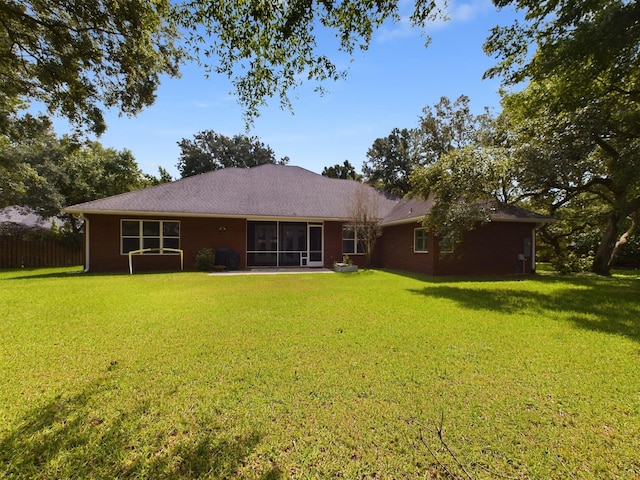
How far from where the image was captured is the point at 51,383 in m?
3.12

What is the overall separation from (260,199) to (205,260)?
14.0ft

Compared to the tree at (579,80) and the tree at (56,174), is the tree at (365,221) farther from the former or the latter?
the tree at (56,174)

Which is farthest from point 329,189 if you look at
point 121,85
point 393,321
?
point 393,321

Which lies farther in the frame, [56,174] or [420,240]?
[56,174]

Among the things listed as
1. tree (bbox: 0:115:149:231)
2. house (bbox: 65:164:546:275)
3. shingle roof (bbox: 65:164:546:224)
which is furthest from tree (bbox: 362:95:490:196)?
tree (bbox: 0:115:149:231)

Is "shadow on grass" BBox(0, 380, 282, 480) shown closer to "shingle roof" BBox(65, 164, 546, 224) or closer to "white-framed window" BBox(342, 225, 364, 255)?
"shingle roof" BBox(65, 164, 546, 224)

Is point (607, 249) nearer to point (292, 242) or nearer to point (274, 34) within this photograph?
point (292, 242)

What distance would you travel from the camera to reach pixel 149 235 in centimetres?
1339

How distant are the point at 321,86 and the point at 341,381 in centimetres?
405

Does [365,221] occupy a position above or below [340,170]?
below

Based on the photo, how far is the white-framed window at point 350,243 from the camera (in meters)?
15.8

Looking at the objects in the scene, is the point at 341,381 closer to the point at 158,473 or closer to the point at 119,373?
the point at 158,473

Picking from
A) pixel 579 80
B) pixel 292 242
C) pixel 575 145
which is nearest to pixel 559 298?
pixel 575 145

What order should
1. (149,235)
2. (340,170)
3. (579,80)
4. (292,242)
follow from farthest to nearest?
(340,170) → (292,242) → (149,235) → (579,80)
